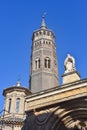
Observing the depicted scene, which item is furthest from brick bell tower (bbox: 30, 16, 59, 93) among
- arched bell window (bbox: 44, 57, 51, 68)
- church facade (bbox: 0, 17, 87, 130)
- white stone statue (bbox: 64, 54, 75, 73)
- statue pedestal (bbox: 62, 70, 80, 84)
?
church facade (bbox: 0, 17, 87, 130)

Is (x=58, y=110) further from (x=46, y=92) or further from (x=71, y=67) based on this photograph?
(x=71, y=67)

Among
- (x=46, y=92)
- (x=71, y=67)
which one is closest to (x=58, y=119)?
(x=46, y=92)

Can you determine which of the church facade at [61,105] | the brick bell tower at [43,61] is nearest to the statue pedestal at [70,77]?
the church facade at [61,105]

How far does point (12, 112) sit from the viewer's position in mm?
40281

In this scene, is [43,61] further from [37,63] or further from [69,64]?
[69,64]

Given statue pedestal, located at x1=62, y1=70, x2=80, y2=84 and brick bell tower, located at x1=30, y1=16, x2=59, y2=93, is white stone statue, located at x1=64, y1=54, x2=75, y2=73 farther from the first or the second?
brick bell tower, located at x1=30, y1=16, x2=59, y2=93

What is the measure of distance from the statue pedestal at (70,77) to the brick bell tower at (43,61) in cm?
3980

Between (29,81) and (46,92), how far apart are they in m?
46.3

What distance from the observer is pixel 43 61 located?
214 ft

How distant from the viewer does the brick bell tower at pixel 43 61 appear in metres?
61.8

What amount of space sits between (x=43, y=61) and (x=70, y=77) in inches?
1781

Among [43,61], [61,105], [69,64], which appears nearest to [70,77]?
[69,64]

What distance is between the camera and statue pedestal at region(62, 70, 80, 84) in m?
20.0

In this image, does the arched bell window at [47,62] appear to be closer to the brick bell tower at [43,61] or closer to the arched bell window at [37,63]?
the brick bell tower at [43,61]
